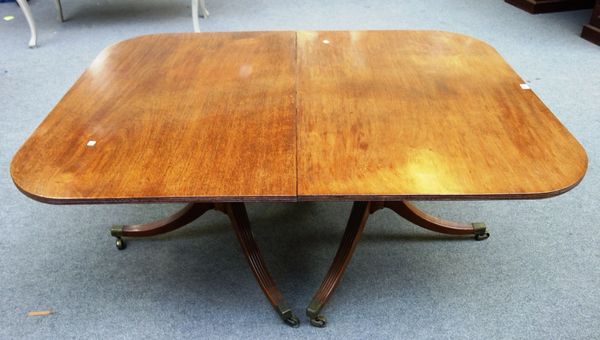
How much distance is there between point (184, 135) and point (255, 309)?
0.60 meters

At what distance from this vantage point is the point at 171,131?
1104 mm

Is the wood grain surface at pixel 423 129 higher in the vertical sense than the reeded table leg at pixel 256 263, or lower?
higher

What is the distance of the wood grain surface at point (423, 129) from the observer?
3.04 feet

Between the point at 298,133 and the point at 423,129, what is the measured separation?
0.30m

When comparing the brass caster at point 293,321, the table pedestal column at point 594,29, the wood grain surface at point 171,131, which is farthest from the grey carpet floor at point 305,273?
the table pedestal column at point 594,29

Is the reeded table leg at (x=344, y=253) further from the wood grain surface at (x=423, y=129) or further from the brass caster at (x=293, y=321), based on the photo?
the wood grain surface at (x=423, y=129)

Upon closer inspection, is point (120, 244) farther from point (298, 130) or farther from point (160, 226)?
point (298, 130)

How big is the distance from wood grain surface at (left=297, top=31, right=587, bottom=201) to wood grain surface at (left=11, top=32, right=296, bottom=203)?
0.07 m

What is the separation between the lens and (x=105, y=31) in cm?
332

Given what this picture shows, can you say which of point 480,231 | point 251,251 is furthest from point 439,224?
point 251,251

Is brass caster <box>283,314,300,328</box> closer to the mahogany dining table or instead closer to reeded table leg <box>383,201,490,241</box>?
the mahogany dining table

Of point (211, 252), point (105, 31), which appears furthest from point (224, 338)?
point (105, 31)

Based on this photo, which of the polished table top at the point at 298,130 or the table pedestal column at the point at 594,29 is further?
the table pedestal column at the point at 594,29

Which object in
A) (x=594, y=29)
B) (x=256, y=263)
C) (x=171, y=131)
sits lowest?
(x=256, y=263)
